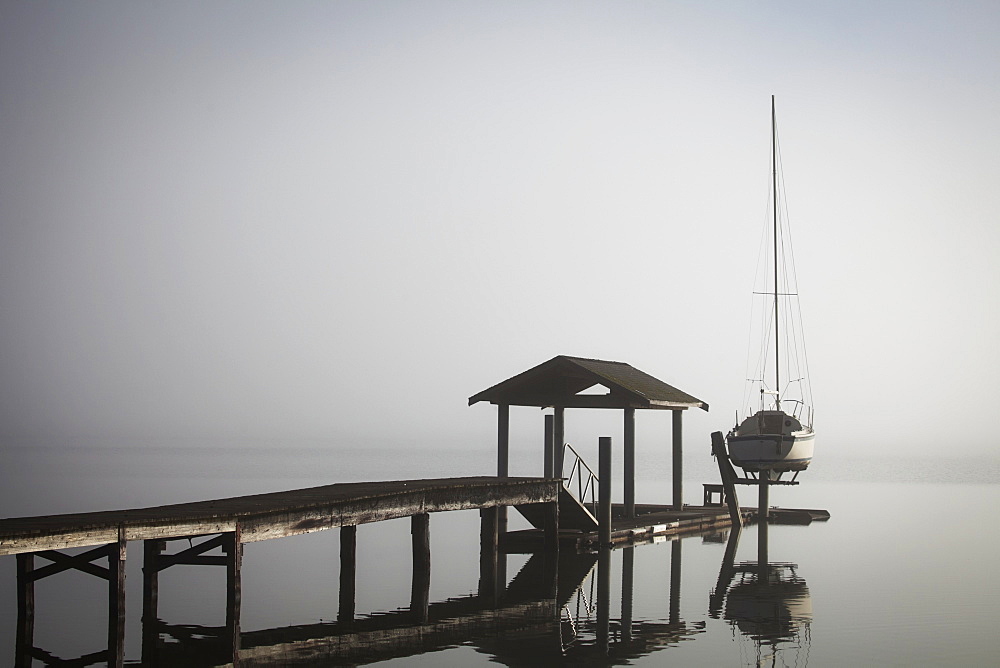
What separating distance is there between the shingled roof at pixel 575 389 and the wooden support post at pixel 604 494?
2.14 m

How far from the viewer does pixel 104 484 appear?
69812 mm

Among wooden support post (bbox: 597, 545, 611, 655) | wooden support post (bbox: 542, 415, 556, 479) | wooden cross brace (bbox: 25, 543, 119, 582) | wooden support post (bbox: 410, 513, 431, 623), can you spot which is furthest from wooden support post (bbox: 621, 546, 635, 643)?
wooden cross brace (bbox: 25, 543, 119, 582)

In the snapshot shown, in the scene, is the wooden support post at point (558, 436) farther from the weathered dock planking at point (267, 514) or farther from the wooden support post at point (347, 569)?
the wooden support post at point (347, 569)

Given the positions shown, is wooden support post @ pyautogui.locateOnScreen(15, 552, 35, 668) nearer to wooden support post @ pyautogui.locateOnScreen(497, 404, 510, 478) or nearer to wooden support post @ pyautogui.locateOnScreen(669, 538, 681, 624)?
wooden support post @ pyautogui.locateOnScreen(669, 538, 681, 624)

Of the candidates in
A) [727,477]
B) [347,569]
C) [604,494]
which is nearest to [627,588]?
[604,494]

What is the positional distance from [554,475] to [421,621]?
1193 cm

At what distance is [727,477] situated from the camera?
120ft

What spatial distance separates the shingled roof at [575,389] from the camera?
101ft

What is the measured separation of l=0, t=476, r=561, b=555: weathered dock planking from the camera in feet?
50.6

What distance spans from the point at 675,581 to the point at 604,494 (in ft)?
9.19

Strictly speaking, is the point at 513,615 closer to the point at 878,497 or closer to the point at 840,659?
the point at 840,659

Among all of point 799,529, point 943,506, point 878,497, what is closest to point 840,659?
point 799,529

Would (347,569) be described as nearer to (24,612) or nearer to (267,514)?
(267,514)

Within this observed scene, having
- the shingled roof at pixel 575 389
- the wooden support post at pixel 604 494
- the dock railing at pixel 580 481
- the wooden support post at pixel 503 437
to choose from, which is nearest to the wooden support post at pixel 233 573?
the dock railing at pixel 580 481
